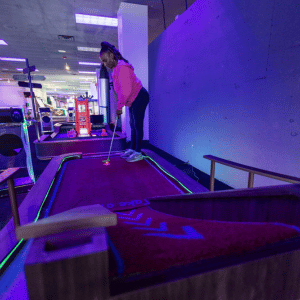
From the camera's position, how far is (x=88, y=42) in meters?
7.09

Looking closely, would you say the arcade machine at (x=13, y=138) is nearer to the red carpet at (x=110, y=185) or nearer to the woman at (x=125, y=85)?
the red carpet at (x=110, y=185)

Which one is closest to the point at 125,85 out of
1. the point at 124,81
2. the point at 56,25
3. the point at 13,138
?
the point at 124,81

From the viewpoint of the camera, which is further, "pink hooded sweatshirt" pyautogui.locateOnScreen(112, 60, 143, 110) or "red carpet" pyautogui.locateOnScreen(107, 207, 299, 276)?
"pink hooded sweatshirt" pyautogui.locateOnScreen(112, 60, 143, 110)

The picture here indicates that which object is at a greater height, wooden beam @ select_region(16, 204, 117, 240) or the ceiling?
the ceiling

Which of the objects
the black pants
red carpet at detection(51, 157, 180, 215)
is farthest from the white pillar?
red carpet at detection(51, 157, 180, 215)

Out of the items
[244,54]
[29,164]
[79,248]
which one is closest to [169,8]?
[244,54]

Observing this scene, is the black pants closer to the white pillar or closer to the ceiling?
the white pillar

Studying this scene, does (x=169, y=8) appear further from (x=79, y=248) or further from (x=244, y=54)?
(x=79, y=248)

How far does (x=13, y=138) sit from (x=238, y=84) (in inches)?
136

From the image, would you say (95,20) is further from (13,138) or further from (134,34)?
(13,138)

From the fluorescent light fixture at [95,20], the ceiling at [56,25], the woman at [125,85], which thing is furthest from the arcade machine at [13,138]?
the fluorescent light fixture at [95,20]

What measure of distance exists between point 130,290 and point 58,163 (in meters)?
2.84

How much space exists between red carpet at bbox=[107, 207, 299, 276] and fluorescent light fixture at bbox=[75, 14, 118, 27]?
6204mm

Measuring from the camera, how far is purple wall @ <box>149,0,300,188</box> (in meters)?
1.97
